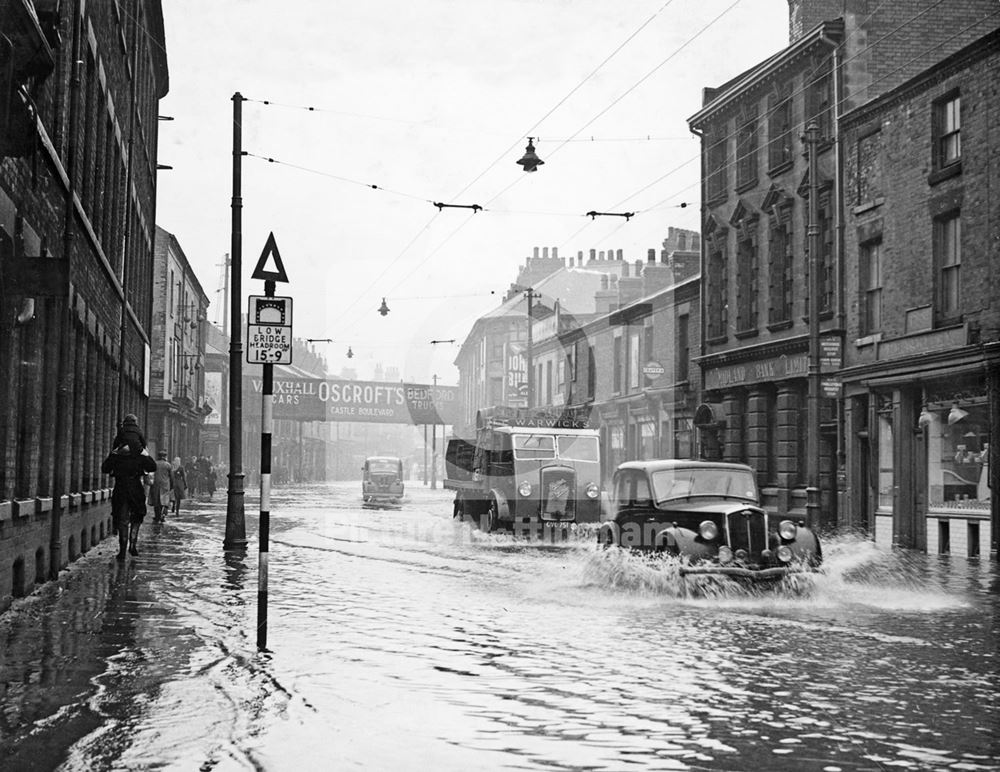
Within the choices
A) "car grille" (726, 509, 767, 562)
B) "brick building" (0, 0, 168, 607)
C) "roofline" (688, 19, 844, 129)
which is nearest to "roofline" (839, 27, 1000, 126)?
"roofline" (688, 19, 844, 129)

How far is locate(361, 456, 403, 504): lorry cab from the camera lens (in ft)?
162

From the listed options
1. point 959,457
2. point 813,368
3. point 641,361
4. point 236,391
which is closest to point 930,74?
point 813,368

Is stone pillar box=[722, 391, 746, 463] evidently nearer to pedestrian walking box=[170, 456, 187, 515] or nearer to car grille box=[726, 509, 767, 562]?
pedestrian walking box=[170, 456, 187, 515]

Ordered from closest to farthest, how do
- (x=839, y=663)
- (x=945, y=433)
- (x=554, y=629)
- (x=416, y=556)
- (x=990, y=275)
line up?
(x=839, y=663) → (x=554, y=629) → (x=416, y=556) → (x=990, y=275) → (x=945, y=433)

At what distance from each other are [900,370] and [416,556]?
1089cm

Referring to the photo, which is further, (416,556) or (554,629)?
(416,556)

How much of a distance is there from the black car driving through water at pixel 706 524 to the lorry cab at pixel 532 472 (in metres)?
8.19

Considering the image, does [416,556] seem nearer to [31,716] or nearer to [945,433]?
[945,433]

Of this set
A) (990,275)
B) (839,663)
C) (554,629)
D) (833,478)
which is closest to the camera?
(839,663)

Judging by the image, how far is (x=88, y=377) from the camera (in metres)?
→ 19.4

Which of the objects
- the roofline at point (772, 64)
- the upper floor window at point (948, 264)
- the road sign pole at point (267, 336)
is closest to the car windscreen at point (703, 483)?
the road sign pole at point (267, 336)

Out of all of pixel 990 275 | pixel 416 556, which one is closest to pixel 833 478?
pixel 990 275

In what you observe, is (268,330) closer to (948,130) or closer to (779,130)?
(948,130)

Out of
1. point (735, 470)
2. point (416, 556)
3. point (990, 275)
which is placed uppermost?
point (990, 275)
